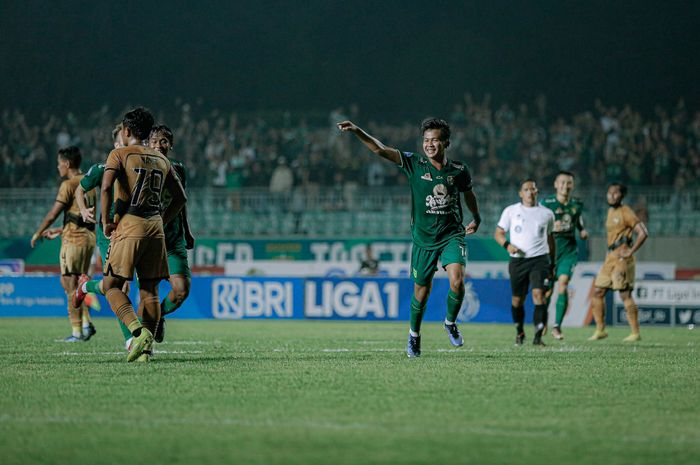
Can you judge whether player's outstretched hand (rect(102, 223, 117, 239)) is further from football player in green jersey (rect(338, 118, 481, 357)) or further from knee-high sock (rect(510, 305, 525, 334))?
knee-high sock (rect(510, 305, 525, 334))

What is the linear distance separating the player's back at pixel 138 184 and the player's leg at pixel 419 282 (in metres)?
2.66

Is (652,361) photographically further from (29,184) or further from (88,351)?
(29,184)

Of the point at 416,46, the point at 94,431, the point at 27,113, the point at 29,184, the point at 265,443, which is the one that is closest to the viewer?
the point at 265,443

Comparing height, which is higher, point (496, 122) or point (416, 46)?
point (416, 46)

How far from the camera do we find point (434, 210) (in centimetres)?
1034

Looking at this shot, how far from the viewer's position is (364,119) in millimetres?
35750

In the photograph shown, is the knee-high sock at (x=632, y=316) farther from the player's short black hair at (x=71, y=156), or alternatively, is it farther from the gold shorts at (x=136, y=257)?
the gold shorts at (x=136, y=257)

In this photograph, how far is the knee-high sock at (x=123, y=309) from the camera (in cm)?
909

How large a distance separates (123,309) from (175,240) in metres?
1.79

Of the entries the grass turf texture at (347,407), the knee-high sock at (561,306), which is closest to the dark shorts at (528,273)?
the knee-high sock at (561,306)

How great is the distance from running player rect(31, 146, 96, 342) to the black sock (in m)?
5.64

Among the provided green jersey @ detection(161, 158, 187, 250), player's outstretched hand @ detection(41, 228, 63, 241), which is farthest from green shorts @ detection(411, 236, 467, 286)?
player's outstretched hand @ detection(41, 228, 63, 241)

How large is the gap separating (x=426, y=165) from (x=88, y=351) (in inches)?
163

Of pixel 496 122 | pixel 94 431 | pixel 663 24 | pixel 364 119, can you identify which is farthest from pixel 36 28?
pixel 94 431
